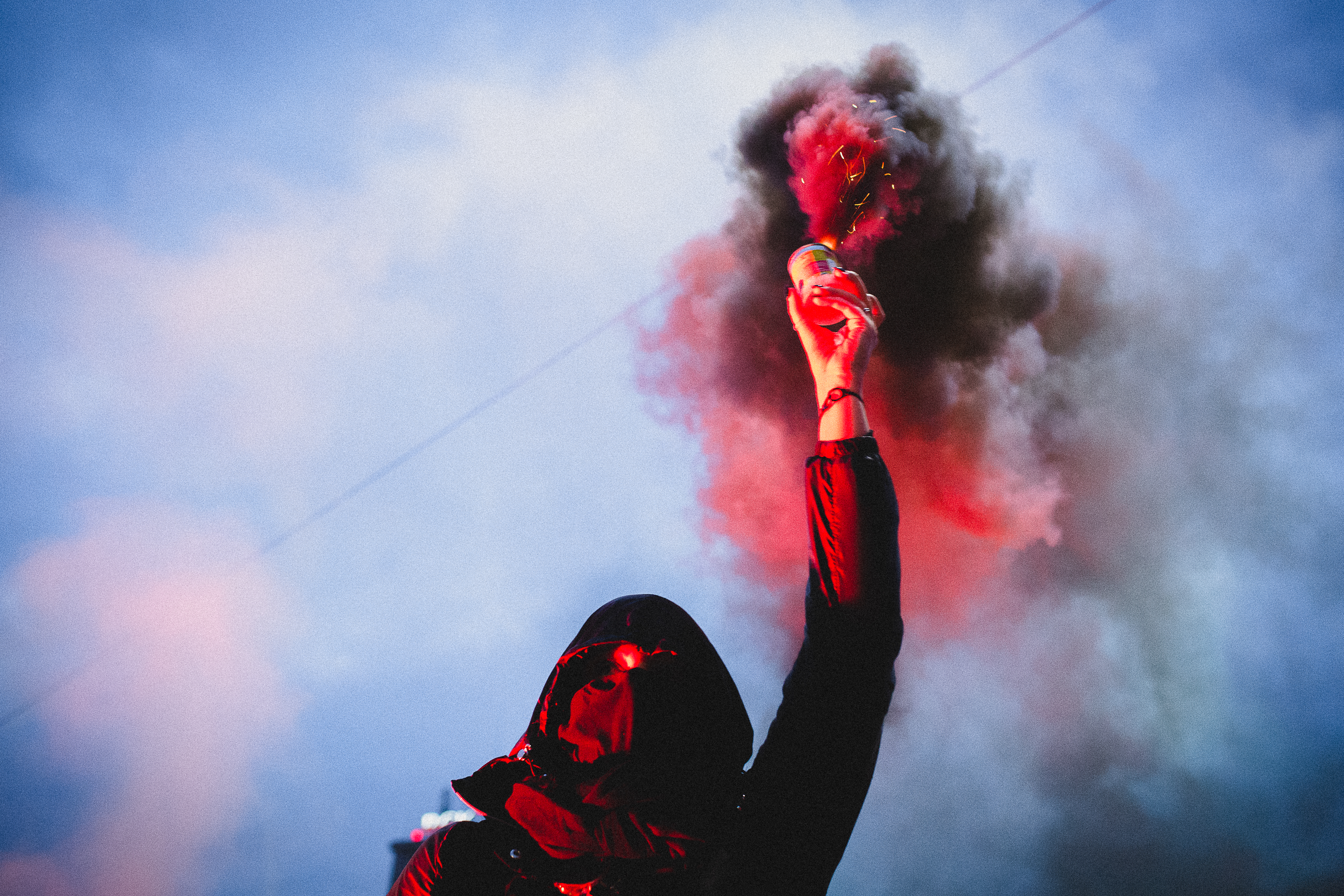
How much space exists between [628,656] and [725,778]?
40 centimetres

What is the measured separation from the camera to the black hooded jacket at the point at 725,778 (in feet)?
5.19

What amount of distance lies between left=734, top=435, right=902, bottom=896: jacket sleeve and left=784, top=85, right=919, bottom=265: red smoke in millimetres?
3077

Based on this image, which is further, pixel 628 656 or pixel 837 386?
pixel 628 656

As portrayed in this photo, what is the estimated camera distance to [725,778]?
1.75 m

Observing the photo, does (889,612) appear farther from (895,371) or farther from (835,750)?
(895,371)

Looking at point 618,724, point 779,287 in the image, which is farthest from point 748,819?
point 779,287

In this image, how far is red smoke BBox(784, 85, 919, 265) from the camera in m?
5.04

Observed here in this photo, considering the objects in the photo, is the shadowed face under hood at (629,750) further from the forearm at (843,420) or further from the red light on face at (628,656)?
the forearm at (843,420)

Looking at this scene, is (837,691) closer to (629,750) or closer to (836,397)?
(629,750)

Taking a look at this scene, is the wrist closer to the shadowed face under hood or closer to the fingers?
the fingers

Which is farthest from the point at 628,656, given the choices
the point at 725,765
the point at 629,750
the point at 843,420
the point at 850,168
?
the point at 850,168

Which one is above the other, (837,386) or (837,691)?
(837,386)

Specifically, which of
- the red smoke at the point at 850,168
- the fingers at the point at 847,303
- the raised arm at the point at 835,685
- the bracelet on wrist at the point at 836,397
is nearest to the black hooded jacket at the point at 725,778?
the raised arm at the point at 835,685

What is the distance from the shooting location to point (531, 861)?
65.6 inches
